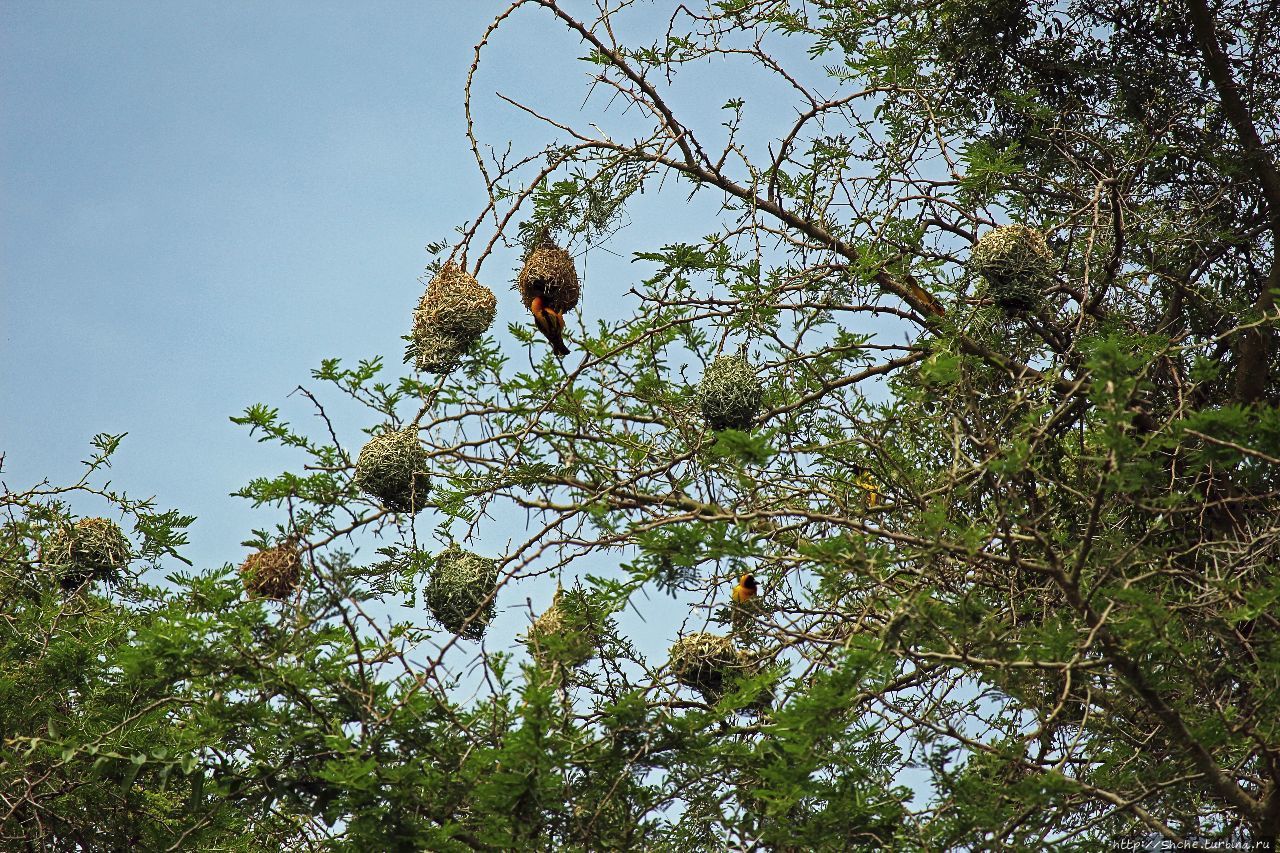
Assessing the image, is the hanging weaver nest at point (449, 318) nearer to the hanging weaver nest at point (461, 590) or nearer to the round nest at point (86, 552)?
the hanging weaver nest at point (461, 590)

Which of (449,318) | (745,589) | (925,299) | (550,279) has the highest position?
(925,299)

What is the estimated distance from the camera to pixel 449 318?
16.4 ft

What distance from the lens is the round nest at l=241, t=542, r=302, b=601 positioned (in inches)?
191

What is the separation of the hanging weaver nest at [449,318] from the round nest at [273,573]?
2.81 feet

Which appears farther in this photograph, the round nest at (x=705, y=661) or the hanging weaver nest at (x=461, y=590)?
the round nest at (x=705, y=661)

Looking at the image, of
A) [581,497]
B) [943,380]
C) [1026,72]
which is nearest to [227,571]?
[581,497]

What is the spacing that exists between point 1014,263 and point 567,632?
2.15 metres

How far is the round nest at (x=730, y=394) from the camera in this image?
4.80 m

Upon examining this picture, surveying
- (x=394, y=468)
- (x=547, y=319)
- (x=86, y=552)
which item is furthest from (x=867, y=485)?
(x=86, y=552)

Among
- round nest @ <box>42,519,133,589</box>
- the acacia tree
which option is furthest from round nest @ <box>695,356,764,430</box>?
round nest @ <box>42,519,133,589</box>

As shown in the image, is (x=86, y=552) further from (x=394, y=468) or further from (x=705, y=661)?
(x=705, y=661)

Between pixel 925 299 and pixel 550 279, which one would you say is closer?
pixel 550 279

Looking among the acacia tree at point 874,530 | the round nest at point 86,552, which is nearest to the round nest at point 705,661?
the acacia tree at point 874,530

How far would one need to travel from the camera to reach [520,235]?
18.2 ft
